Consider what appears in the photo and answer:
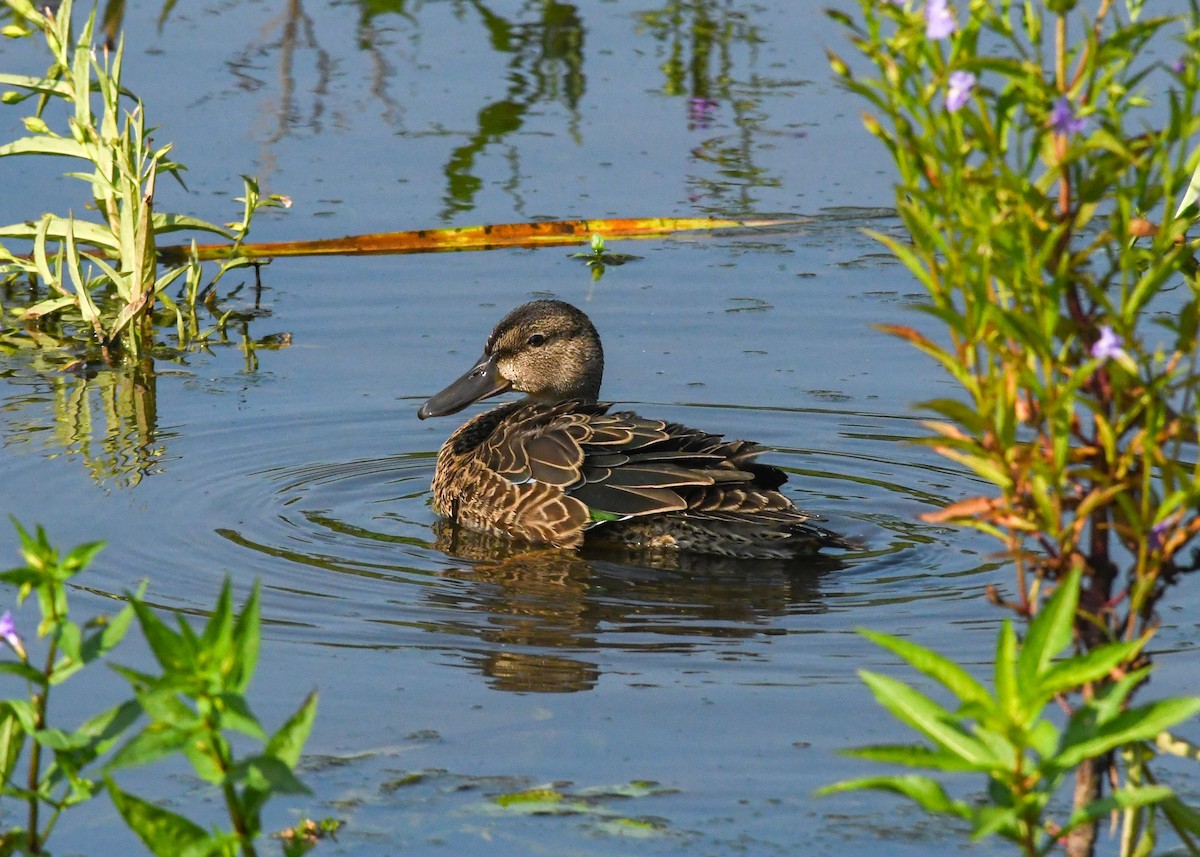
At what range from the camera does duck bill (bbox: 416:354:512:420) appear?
309 inches

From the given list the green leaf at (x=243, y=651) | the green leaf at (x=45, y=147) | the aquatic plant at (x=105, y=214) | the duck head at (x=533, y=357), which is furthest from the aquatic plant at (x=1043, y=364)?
the green leaf at (x=45, y=147)

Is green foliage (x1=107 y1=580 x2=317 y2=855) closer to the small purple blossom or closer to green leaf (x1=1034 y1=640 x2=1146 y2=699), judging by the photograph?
green leaf (x1=1034 y1=640 x2=1146 y2=699)

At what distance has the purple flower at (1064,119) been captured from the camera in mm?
2754

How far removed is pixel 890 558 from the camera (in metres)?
6.61

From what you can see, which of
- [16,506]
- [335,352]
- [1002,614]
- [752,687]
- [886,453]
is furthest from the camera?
[335,352]

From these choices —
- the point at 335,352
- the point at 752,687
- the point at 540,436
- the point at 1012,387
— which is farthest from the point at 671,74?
the point at 1012,387

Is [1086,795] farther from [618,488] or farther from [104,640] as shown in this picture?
[618,488]

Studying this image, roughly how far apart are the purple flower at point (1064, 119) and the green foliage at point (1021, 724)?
733 mm

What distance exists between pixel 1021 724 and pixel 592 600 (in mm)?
3649

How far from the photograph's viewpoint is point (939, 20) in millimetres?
2775

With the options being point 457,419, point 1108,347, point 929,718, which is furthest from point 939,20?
point 457,419

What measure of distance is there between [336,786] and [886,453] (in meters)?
4.04

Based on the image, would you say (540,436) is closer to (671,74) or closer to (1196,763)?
(1196,763)

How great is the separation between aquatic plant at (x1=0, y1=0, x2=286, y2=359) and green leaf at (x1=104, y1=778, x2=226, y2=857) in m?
5.27
